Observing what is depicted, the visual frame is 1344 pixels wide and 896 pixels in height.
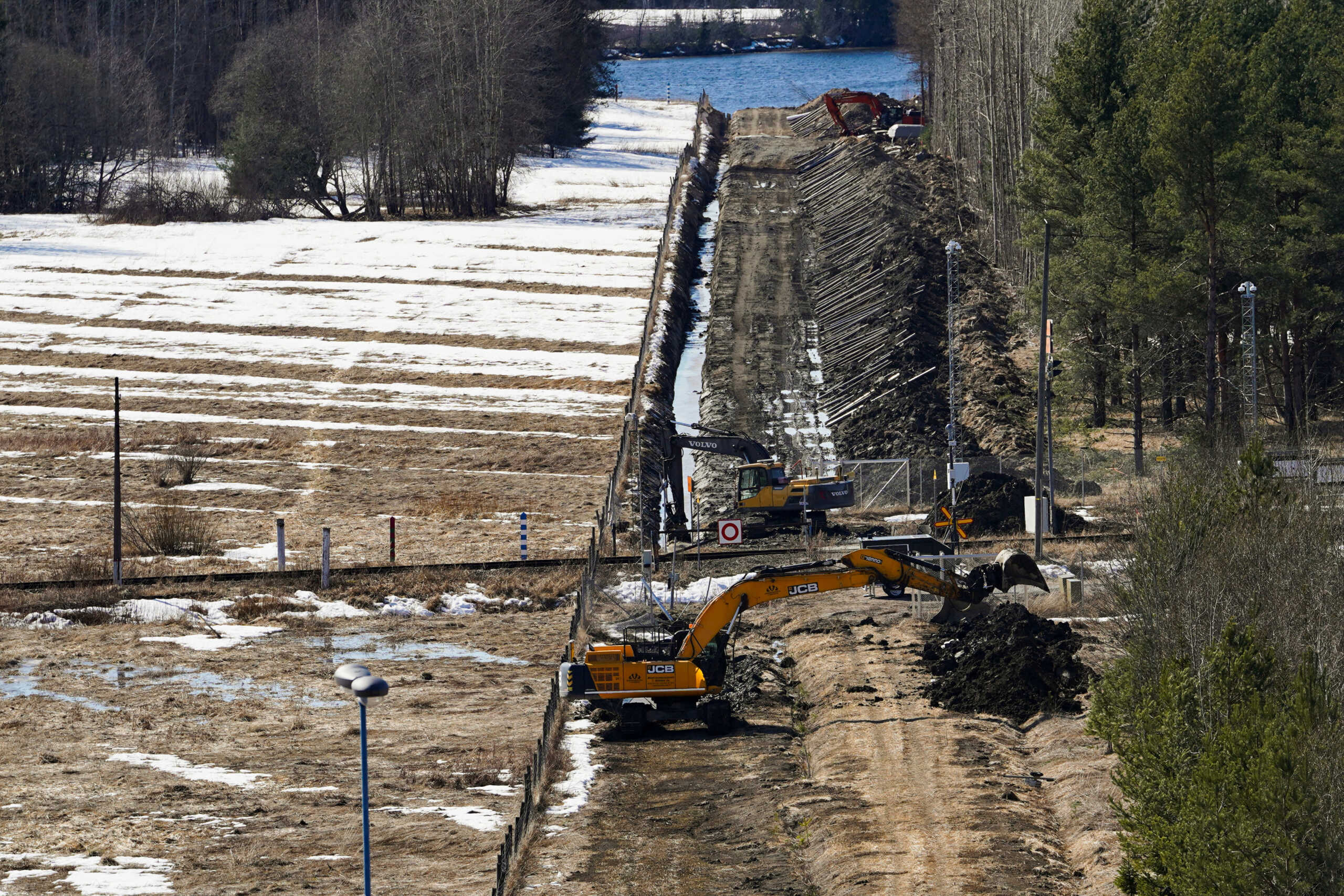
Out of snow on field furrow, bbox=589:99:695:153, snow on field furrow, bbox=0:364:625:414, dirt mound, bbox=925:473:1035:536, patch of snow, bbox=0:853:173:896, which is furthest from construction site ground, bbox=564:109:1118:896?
snow on field furrow, bbox=589:99:695:153

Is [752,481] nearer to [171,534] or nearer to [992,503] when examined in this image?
[992,503]

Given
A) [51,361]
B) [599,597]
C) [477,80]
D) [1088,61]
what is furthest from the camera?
[477,80]

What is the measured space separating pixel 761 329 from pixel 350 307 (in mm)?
20047

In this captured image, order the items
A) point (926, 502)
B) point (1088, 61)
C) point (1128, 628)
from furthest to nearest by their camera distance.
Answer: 1. point (1088, 61)
2. point (926, 502)
3. point (1128, 628)

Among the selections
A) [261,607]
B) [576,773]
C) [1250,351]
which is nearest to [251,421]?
[261,607]

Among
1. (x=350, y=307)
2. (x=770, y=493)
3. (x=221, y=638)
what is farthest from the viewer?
(x=350, y=307)

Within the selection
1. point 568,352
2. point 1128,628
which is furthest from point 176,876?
point 568,352

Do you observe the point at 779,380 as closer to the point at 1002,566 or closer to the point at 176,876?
the point at 1002,566

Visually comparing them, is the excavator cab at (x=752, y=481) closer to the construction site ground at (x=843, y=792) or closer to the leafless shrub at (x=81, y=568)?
the construction site ground at (x=843, y=792)

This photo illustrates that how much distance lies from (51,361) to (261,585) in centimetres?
3161

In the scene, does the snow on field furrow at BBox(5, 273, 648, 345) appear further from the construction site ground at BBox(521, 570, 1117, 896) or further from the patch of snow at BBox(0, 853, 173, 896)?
the patch of snow at BBox(0, 853, 173, 896)

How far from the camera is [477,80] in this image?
95688 millimetres

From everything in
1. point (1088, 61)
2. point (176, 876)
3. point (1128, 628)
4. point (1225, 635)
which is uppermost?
point (1088, 61)

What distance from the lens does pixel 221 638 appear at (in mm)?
36062
